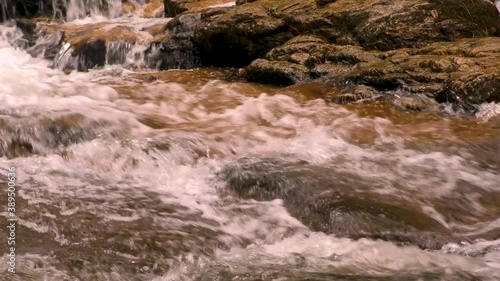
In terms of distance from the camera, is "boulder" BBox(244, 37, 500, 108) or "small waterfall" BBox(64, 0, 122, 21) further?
"small waterfall" BBox(64, 0, 122, 21)

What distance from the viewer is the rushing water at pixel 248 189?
373 centimetres

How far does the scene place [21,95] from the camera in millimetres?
7930

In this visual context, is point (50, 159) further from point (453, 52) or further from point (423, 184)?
point (453, 52)

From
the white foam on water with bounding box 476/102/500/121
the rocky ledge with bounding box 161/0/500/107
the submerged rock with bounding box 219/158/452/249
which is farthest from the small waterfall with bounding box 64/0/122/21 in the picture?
the submerged rock with bounding box 219/158/452/249

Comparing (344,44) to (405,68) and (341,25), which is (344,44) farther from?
(405,68)

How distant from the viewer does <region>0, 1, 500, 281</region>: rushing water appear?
3729 millimetres

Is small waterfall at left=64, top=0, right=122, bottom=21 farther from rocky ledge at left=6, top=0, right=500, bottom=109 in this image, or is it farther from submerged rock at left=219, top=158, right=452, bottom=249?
submerged rock at left=219, top=158, right=452, bottom=249

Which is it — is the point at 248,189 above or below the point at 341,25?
below

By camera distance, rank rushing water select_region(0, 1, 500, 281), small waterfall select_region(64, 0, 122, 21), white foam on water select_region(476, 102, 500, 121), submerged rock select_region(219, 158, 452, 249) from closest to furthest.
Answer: rushing water select_region(0, 1, 500, 281) < submerged rock select_region(219, 158, 452, 249) < white foam on water select_region(476, 102, 500, 121) < small waterfall select_region(64, 0, 122, 21)

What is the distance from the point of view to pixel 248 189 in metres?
5.04

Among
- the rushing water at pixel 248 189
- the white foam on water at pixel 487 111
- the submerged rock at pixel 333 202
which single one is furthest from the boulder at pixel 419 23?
the submerged rock at pixel 333 202

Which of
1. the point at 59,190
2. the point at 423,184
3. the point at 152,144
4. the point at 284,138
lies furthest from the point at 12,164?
the point at 423,184

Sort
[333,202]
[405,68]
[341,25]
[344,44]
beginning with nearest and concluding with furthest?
[333,202] → [405,68] → [344,44] → [341,25]

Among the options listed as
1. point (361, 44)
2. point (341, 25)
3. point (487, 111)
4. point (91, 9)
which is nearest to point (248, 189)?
point (487, 111)
